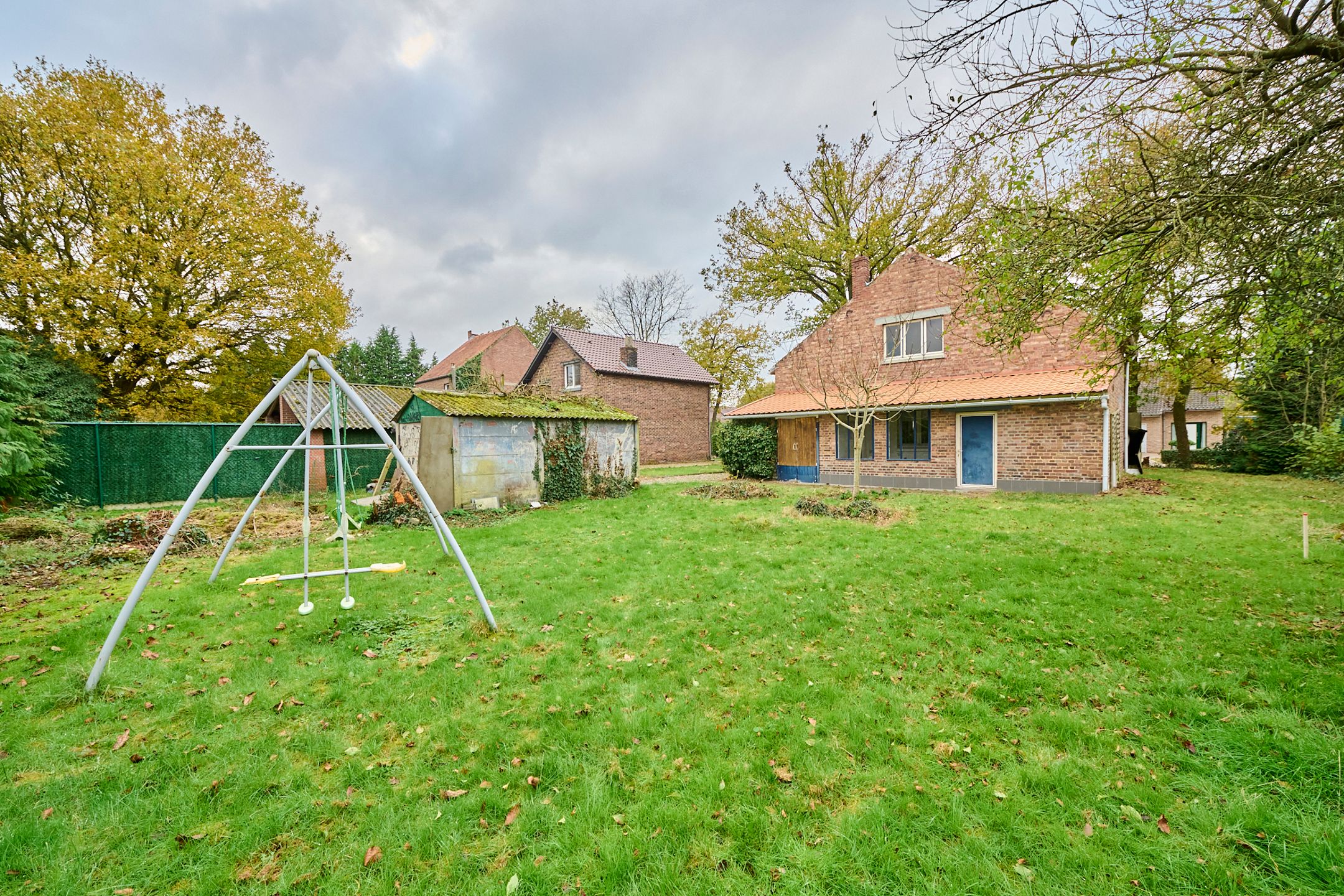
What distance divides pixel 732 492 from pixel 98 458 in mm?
15961

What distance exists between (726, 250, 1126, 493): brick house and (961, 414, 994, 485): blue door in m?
0.03

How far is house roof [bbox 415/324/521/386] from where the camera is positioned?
40000mm

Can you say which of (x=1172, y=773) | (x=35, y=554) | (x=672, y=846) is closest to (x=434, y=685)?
(x=672, y=846)

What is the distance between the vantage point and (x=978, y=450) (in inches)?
589

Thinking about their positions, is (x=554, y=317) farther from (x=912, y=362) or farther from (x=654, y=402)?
(x=912, y=362)

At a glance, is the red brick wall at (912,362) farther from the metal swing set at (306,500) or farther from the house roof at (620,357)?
the metal swing set at (306,500)

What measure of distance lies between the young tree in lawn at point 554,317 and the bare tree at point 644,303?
4177 mm

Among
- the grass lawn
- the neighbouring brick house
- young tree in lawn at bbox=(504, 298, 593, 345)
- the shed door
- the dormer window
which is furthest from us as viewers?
young tree in lawn at bbox=(504, 298, 593, 345)

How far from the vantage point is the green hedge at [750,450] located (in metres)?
19.0

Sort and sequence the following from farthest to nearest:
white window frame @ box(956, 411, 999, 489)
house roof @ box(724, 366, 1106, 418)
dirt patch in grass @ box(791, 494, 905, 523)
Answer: white window frame @ box(956, 411, 999, 489) < house roof @ box(724, 366, 1106, 418) < dirt patch in grass @ box(791, 494, 905, 523)

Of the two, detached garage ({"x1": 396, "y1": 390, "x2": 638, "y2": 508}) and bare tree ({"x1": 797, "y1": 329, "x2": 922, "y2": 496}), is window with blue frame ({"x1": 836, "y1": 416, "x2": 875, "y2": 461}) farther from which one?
detached garage ({"x1": 396, "y1": 390, "x2": 638, "y2": 508})

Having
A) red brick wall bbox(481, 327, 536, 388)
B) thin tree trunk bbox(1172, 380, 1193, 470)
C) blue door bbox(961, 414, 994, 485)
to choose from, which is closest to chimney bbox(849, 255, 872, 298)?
blue door bbox(961, 414, 994, 485)

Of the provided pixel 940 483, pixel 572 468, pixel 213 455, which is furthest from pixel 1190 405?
pixel 213 455

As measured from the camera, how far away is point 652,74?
10.0 meters
